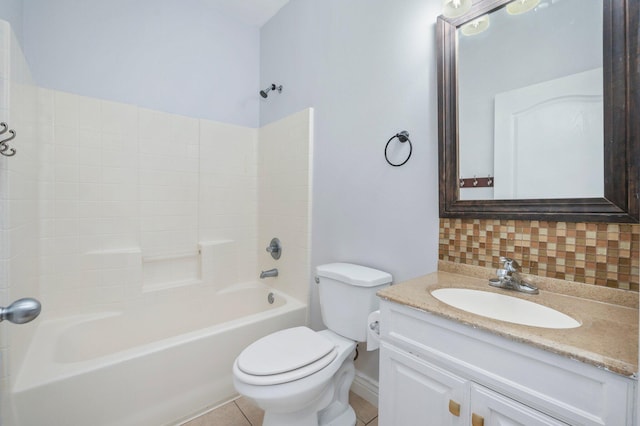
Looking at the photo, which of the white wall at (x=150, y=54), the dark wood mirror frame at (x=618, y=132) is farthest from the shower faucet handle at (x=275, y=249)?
the dark wood mirror frame at (x=618, y=132)

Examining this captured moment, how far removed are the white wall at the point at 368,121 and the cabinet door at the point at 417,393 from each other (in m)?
0.51

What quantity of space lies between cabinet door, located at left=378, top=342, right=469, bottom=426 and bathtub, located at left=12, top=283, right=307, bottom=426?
909mm

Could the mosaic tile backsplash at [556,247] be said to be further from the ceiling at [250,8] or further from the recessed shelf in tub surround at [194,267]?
the ceiling at [250,8]

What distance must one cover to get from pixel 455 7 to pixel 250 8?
5.64 ft

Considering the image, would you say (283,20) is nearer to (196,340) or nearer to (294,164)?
(294,164)

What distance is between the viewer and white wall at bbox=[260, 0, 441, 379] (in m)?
1.31

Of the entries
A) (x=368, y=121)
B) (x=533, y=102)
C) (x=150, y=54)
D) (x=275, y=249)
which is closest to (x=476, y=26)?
(x=533, y=102)

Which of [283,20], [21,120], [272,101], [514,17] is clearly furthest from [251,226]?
[514,17]

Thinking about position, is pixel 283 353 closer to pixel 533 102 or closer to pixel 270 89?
pixel 533 102

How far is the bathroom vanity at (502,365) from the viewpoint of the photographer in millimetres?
565

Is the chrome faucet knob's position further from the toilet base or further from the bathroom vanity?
the toilet base

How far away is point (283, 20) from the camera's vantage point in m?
2.16

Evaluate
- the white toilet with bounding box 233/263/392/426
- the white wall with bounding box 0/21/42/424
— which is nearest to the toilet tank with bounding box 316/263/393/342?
the white toilet with bounding box 233/263/392/426

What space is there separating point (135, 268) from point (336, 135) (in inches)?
62.1
